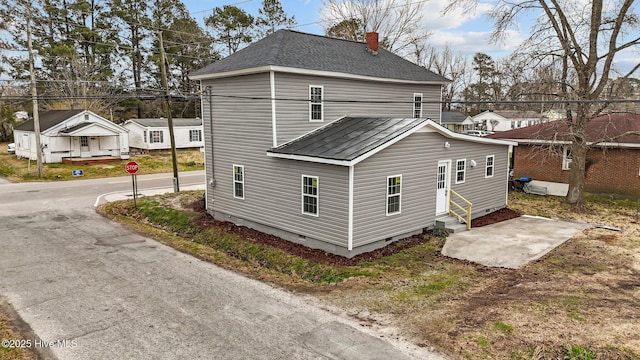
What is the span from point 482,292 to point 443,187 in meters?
5.87

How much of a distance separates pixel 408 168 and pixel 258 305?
252 inches

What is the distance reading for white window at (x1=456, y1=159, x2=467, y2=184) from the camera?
592 inches

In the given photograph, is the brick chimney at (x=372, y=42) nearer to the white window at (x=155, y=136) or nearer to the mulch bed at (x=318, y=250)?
the mulch bed at (x=318, y=250)

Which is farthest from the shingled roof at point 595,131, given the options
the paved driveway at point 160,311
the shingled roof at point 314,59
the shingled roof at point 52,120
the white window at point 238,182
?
the shingled roof at point 52,120

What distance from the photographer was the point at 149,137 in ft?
122

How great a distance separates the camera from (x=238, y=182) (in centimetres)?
1490

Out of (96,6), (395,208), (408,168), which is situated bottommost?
(395,208)

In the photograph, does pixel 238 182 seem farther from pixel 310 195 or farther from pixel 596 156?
pixel 596 156

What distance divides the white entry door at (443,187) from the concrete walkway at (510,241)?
1.16 metres

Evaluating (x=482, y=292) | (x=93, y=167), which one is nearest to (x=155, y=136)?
(x=93, y=167)

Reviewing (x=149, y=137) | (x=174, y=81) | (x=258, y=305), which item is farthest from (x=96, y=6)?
(x=258, y=305)

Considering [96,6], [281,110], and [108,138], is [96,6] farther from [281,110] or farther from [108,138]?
[281,110]

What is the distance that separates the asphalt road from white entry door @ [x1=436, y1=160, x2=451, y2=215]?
23.4 ft

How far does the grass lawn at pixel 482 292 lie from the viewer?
707 centimetres
